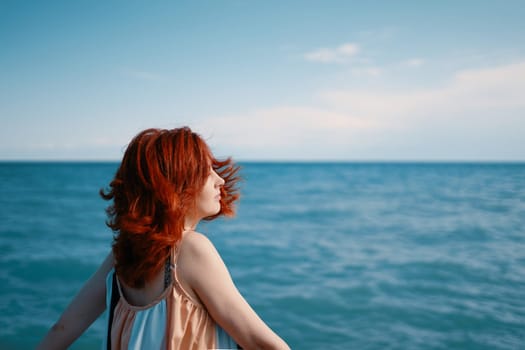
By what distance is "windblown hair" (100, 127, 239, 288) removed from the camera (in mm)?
1371

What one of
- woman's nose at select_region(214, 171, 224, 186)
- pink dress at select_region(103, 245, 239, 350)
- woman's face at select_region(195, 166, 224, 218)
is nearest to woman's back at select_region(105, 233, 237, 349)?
pink dress at select_region(103, 245, 239, 350)

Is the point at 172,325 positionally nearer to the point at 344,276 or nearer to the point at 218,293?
the point at 218,293

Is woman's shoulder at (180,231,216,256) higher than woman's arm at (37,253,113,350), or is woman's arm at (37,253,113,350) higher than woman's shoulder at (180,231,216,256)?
woman's shoulder at (180,231,216,256)

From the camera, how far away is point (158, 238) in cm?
135

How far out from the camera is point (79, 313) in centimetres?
157

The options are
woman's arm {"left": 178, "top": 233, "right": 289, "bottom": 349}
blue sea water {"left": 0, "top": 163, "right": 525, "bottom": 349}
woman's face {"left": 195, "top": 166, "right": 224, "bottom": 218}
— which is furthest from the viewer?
blue sea water {"left": 0, "top": 163, "right": 525, "bottom": 349}

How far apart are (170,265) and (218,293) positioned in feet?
0.62

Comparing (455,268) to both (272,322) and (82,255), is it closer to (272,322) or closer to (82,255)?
(272,322)

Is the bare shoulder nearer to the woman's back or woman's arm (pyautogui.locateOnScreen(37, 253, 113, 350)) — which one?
the woman's back

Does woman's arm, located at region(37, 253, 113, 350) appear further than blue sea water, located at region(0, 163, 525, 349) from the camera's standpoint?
No

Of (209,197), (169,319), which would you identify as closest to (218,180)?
(209,197)

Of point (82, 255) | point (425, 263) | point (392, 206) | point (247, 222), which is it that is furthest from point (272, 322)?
→ point (392, 206)

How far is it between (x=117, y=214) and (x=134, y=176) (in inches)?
8.5

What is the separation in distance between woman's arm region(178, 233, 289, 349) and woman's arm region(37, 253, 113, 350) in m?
0.41
